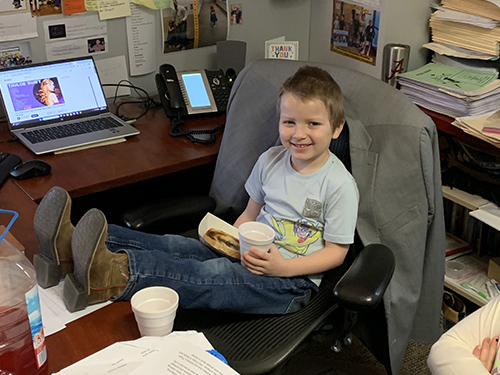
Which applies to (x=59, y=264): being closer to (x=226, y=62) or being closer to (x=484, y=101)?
(x=226, y=62)

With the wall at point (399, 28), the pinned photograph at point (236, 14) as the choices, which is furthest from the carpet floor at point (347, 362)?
the pinned photograph at point (236, 14)

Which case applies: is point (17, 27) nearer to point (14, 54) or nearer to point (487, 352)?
point (14, 54)

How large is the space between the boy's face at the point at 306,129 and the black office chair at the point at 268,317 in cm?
8

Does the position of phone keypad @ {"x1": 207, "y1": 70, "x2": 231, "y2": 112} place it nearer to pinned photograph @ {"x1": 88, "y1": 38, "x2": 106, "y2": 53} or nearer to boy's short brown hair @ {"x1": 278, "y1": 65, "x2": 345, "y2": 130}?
pinned photograph @ {"x1": 88, "y1": 38, "x2": 106, "y2": 53}

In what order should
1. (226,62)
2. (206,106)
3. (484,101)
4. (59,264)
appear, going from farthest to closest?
(226,62) < (206,106) < (484,101) < (59,264)

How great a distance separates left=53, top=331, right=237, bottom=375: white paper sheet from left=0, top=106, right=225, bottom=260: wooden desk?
0.46 metres

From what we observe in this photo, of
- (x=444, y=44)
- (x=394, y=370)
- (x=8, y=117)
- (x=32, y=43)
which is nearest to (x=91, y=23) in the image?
(x=32, y=43)

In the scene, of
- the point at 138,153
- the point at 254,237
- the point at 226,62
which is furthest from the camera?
the point at 226,62

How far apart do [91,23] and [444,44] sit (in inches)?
50.8

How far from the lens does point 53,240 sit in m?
1.25

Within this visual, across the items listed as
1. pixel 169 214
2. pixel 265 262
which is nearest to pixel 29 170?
pixel 169 214

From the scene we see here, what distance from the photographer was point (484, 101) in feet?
6.59

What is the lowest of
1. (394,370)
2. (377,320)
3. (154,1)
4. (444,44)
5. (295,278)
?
(394,370)

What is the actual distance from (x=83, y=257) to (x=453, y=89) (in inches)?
54.0
